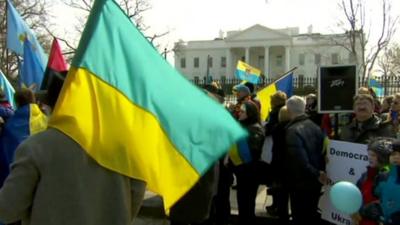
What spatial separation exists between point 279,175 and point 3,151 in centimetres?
327

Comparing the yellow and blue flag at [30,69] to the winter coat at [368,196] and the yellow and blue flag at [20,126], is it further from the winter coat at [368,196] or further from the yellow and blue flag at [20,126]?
the winter coat at [368,196]

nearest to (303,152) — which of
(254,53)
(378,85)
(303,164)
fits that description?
(303,164)

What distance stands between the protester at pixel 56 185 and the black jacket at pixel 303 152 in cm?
353

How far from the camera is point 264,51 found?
89.1m

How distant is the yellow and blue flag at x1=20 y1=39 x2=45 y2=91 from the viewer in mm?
8773

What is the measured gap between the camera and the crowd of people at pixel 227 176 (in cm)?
234

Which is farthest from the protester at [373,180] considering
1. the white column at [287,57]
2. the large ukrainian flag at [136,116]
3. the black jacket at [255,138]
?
the white column at [287,57]

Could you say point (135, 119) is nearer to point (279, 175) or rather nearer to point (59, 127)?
point (59, 127)

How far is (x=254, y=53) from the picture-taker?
90.8 metres

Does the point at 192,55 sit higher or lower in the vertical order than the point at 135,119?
higher

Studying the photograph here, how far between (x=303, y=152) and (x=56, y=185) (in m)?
3.78

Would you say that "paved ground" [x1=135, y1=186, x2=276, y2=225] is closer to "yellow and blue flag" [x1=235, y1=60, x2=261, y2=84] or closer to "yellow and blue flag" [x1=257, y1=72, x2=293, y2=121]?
"yellow and blue flag" [x1=257, y1=72, x2=293, y2=121]

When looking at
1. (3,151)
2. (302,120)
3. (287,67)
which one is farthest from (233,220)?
(287,67)

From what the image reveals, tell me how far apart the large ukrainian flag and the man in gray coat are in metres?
0.06
